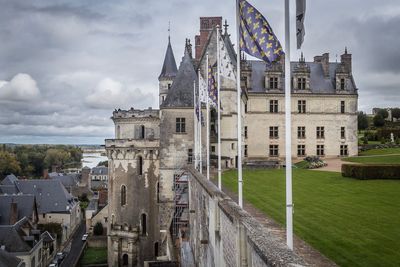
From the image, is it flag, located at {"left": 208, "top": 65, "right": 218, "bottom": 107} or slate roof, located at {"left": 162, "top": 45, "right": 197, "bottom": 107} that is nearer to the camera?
flag, located at {"left": 208, "top": 65, "right": 218, "bottom": 107}

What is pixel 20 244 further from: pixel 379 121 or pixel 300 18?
pixel 379 121

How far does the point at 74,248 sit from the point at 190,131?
105 feet

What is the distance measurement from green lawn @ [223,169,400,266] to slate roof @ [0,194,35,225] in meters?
32.5

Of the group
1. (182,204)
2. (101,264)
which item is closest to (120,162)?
(182,204)

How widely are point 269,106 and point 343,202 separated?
92.1 ft

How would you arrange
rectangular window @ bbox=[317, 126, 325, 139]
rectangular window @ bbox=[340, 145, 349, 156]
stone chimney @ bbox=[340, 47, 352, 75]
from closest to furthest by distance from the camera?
1. stone chimney @ bbox=[340, 47, 352, 75]
2. rectangular window @ bbox=[317, 126, 325, 139]
3. rectangular window @ bbox=[340, 145, 349, 156]

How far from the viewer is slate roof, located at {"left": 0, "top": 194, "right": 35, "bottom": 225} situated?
4472cm

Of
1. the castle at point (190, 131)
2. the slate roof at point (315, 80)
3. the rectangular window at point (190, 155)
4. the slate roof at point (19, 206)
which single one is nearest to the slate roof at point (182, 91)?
the castle at point (190, 131)

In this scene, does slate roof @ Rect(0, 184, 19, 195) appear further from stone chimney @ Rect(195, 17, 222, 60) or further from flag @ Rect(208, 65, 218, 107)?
flag @ Rect(208, 65, 218, 107)

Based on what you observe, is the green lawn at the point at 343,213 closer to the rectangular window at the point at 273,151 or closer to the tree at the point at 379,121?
the rectangular window at the point at 273,151

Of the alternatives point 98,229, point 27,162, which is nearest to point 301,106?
point 98,229

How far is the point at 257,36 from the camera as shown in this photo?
32.7ft

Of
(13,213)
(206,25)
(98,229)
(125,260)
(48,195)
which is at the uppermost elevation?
(206,25)

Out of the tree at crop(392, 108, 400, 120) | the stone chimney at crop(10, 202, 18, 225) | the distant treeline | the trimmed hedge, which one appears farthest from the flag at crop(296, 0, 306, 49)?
the distant treeline
